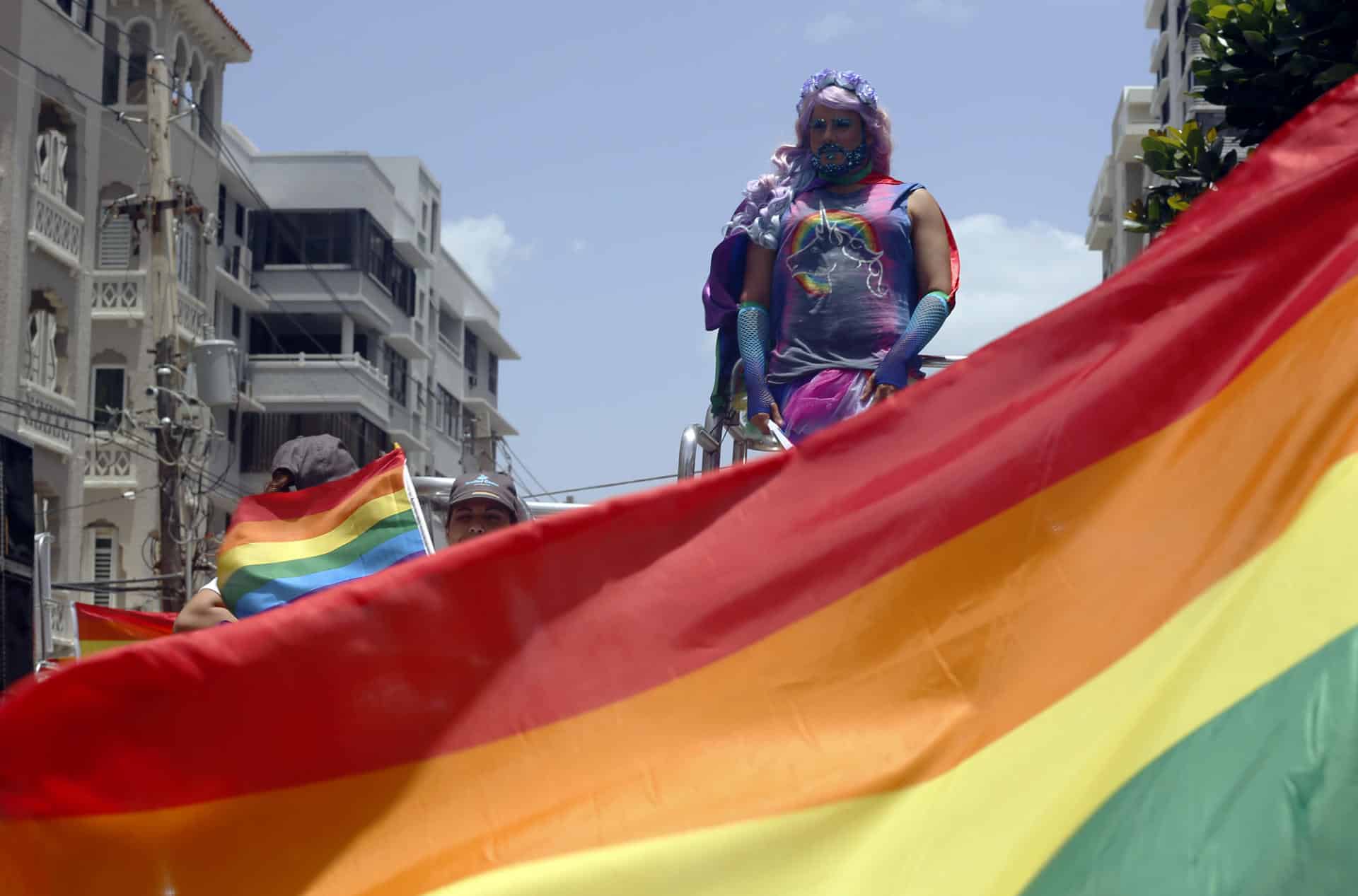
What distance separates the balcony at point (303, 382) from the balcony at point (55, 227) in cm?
1543

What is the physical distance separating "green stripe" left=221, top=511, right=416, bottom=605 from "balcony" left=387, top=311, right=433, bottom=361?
50040mm

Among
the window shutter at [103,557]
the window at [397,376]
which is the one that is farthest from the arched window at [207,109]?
the window at [397,376]

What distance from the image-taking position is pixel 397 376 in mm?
57344

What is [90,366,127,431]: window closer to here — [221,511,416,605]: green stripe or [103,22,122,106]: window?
[103,22,122,106]: window

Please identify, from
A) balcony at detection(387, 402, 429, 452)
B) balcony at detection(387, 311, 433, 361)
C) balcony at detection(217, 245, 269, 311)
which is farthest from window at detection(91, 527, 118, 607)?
balcony at detection(387, 311, 433, 361)

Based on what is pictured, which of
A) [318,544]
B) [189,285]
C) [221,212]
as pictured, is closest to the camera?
[318,544]

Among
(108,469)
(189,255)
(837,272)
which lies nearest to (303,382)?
(189,255)

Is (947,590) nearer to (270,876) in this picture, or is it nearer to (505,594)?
(505,594)

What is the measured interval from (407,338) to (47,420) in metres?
23.9

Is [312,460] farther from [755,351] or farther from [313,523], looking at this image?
[755,351]

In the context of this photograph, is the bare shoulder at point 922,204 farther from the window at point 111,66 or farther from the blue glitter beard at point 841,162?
the window at point 111,66

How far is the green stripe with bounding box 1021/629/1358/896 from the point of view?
227 cm

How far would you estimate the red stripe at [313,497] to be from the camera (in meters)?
6.23

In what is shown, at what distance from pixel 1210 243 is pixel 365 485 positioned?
373cm
